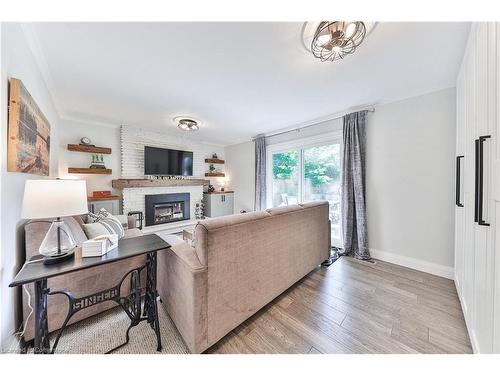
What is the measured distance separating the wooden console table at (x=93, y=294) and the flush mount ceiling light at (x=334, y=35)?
200 centimetres

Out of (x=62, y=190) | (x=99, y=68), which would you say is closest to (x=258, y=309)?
(x=62, y=190)

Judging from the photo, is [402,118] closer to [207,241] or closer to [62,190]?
[207,241]

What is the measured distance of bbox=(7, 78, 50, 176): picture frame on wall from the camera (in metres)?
1.15

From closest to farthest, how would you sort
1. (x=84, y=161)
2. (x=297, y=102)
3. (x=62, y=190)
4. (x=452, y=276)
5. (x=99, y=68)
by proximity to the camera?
(x=62, y=190)
(x=99, y=68)
(x=452, y=276)
(x=297, y=102)
(x=84, y=161)

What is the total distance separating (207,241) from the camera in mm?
1178

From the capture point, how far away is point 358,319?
5.08 feet

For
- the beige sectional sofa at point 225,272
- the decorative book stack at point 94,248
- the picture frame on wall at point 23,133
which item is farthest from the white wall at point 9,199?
the beige sectional sofa at point 225,272

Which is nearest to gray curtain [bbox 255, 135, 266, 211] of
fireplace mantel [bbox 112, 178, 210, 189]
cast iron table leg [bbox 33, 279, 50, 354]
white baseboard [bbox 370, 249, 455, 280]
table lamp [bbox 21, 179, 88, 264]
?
fireplace mantel [bbox 112, 178, 210, 189]

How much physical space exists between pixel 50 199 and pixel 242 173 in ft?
14.0

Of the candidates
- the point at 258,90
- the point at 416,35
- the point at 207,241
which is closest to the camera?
the point at 207,241

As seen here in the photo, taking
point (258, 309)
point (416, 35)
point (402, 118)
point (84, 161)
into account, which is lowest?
point (258, 309)

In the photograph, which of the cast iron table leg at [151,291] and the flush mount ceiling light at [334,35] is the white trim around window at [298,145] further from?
the cast iron table leg at [151,291]

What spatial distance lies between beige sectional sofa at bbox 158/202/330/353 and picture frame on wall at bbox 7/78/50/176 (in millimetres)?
1165

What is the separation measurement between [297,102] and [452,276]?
115 inches
